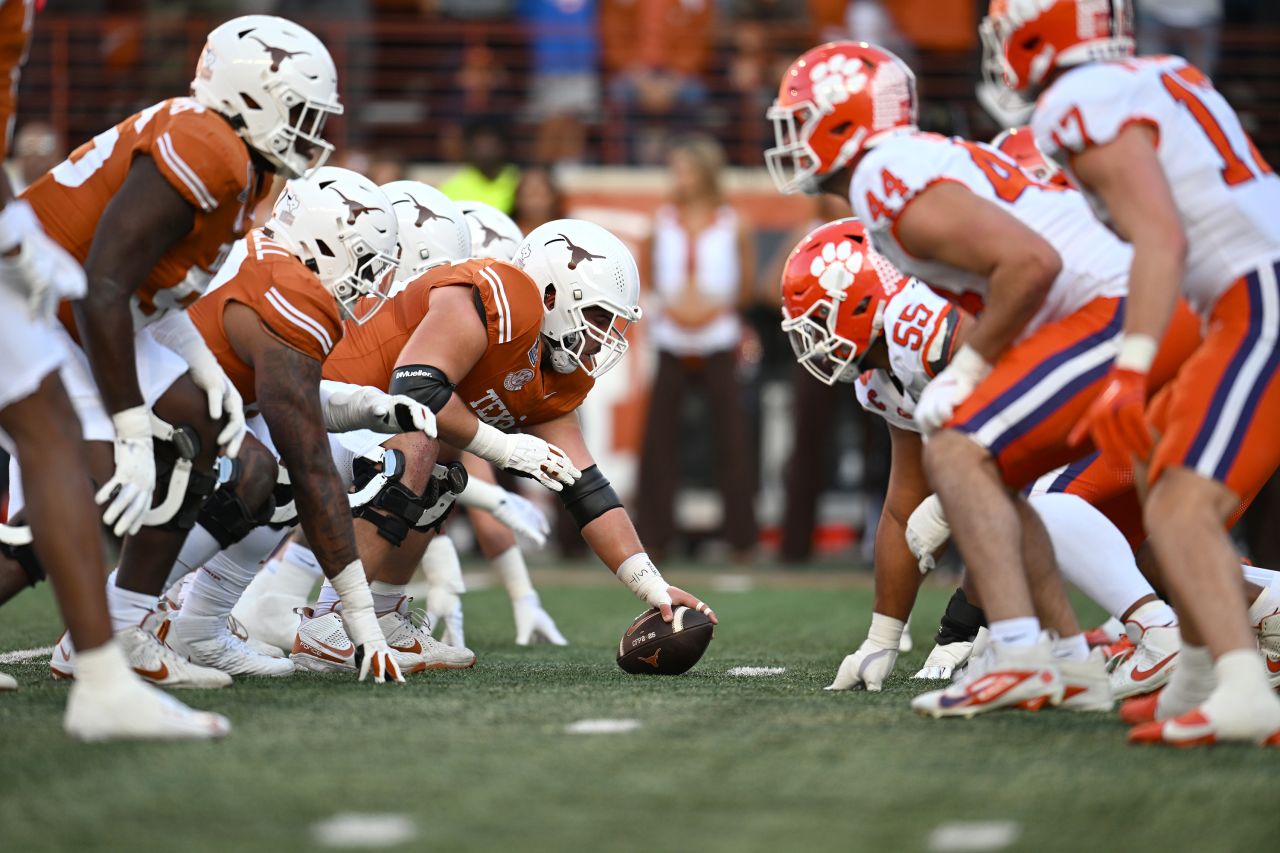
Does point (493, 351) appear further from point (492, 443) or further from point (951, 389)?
point (951, 389)

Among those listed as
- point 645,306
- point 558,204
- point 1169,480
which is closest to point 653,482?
point 645,306

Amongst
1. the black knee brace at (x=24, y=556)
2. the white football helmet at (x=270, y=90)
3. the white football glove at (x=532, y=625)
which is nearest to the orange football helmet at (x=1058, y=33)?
the white football helmet at (x=270, y=90)

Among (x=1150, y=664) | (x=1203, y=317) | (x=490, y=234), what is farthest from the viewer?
(x=490, y=234)

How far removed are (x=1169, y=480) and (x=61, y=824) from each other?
2175 mm

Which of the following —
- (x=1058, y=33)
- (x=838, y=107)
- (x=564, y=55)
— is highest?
(x=564, y=55)

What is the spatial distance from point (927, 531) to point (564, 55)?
25.0 feet

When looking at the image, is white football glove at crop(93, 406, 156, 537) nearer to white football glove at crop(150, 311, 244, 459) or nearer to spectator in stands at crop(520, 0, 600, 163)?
white football glove at crop(150, 311, 244, 459)

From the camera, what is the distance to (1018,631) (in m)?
3.59

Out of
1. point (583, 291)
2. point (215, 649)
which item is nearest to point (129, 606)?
point (215, 649)

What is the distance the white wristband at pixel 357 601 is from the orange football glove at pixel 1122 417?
6.45 ft

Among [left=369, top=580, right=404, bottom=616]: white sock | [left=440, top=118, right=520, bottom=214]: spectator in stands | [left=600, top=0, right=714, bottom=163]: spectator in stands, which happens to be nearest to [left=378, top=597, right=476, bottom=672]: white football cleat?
[left=369, top=580, right=404, bottom=616]: white sock

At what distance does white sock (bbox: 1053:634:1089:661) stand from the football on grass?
3.52 feet

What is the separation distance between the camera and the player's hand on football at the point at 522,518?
18.0 ft

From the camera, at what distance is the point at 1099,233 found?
3846mm
